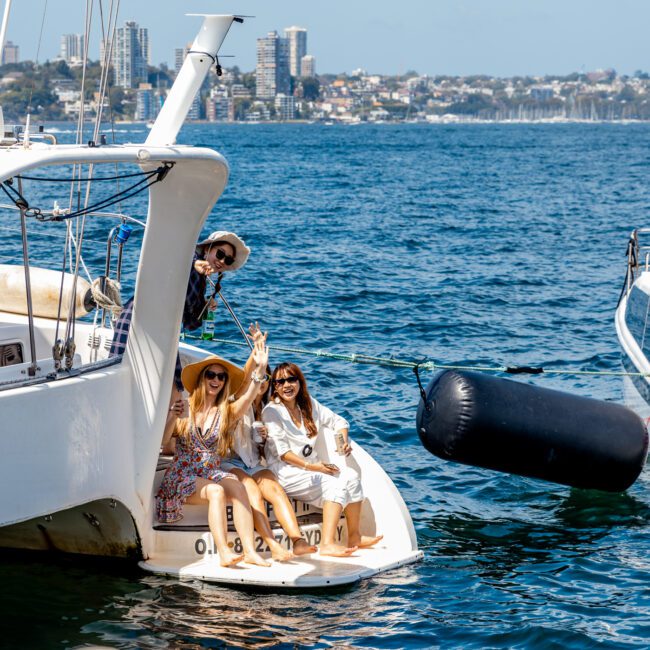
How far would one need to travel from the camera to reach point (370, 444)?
11.7m

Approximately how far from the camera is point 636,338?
1217 centimetres

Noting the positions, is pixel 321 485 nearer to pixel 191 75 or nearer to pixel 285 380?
pixel 285 380

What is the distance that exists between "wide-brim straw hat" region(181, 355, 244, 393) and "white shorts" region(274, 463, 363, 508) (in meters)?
0.69

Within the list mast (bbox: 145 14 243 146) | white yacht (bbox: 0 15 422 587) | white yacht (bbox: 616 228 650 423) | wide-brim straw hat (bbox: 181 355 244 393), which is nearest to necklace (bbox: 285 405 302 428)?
white yacht (bbox: 0 15 422 587)

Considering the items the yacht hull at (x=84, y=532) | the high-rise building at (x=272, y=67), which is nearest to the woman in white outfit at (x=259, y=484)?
the yacht hull at (x=84, y=532)

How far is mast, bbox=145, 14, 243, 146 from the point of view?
281 inches

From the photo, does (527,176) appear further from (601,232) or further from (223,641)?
(223,641)

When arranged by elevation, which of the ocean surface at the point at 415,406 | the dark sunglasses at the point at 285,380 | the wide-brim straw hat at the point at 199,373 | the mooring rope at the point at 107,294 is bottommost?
the ocean surface at the point at 415,406

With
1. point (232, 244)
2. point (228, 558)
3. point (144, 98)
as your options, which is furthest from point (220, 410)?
point (144, 98)

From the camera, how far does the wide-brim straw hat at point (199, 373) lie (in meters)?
7.92

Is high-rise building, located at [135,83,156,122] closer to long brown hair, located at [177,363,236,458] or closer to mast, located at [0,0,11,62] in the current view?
mast, located at [0,0,11,62]

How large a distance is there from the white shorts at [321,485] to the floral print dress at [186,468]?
0.41 m

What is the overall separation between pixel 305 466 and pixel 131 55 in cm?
441

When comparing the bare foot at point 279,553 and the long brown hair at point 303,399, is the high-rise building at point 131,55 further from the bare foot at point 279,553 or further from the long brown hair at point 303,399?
the bare foot at point 279,553
